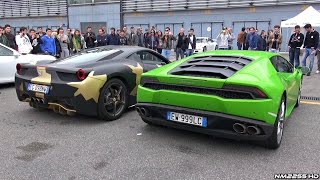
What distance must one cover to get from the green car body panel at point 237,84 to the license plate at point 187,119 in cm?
11

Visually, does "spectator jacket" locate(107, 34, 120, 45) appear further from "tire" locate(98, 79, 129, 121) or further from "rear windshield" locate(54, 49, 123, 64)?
"tire" locate(98, 79, 129, 121)

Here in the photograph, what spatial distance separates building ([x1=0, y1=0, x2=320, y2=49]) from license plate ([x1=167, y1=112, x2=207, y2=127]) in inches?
814

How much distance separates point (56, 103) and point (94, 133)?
825 mm

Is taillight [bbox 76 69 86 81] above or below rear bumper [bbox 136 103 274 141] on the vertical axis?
above

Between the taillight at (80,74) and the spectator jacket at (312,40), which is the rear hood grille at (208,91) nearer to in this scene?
the taillight at (80,74)

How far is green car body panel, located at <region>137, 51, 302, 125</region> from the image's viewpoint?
148 inches

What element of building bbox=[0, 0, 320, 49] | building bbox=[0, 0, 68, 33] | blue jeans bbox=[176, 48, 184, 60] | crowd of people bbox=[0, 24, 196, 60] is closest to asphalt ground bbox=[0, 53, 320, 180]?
crowd of people bbox=[0, 24, 196, 60]

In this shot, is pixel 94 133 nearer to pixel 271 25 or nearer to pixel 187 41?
pixel 187 41

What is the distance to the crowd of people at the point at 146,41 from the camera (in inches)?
443

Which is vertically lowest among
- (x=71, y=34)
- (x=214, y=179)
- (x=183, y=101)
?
(x=214, y=179)

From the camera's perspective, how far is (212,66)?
14.4 feet

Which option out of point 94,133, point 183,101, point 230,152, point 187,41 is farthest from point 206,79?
point 187,41

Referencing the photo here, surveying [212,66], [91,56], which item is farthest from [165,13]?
[212,66]

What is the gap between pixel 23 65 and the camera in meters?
5.58
